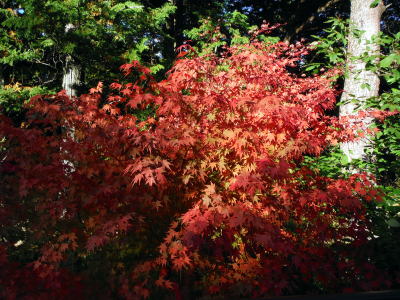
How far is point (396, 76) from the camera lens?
489cm

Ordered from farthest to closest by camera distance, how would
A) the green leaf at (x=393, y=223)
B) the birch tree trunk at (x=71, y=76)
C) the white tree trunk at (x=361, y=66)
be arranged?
the birch tree trunk at (x=71, y=76) < the white tree trunk at (x=361, y=66) < the green leaf at (x=393, y=223)

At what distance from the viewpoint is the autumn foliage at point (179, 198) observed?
3576 mm

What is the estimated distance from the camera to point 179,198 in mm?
4051

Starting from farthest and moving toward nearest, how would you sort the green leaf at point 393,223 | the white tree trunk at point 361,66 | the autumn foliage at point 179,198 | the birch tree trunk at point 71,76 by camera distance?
the birch tree trunk at point 71,76 → the white tree trunk at point 361,66 → the green leaf at point 393,223 → the autumn foliage at point 179,198

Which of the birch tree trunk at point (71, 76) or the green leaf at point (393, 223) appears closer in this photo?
the green leaf at point (393, 223)

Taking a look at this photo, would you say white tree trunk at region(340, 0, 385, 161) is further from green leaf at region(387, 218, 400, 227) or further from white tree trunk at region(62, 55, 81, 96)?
white tree trunk at region(62, 55, 81, 96)

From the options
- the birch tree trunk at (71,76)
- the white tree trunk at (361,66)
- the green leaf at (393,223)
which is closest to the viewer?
the green leaf at (393,223)

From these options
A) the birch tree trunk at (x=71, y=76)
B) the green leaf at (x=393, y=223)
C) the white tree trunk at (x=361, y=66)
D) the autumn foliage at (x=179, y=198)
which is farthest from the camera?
the birch tree trunk at (x=71, y=76)

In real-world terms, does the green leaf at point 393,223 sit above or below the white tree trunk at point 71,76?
below

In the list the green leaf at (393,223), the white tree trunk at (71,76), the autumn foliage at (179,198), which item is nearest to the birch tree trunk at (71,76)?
the white tree trunk at (71,76)

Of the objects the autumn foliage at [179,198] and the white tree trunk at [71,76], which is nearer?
the autumn foliage at [179,198]

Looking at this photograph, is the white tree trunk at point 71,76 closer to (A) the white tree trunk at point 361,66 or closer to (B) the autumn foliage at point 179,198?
(B) the autumn foliage at point 179,198

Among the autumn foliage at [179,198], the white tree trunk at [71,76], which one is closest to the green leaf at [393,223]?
the autumn foliage at [179,198]

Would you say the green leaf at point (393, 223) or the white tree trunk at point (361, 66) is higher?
the white tree trunk at point (361, 66)
